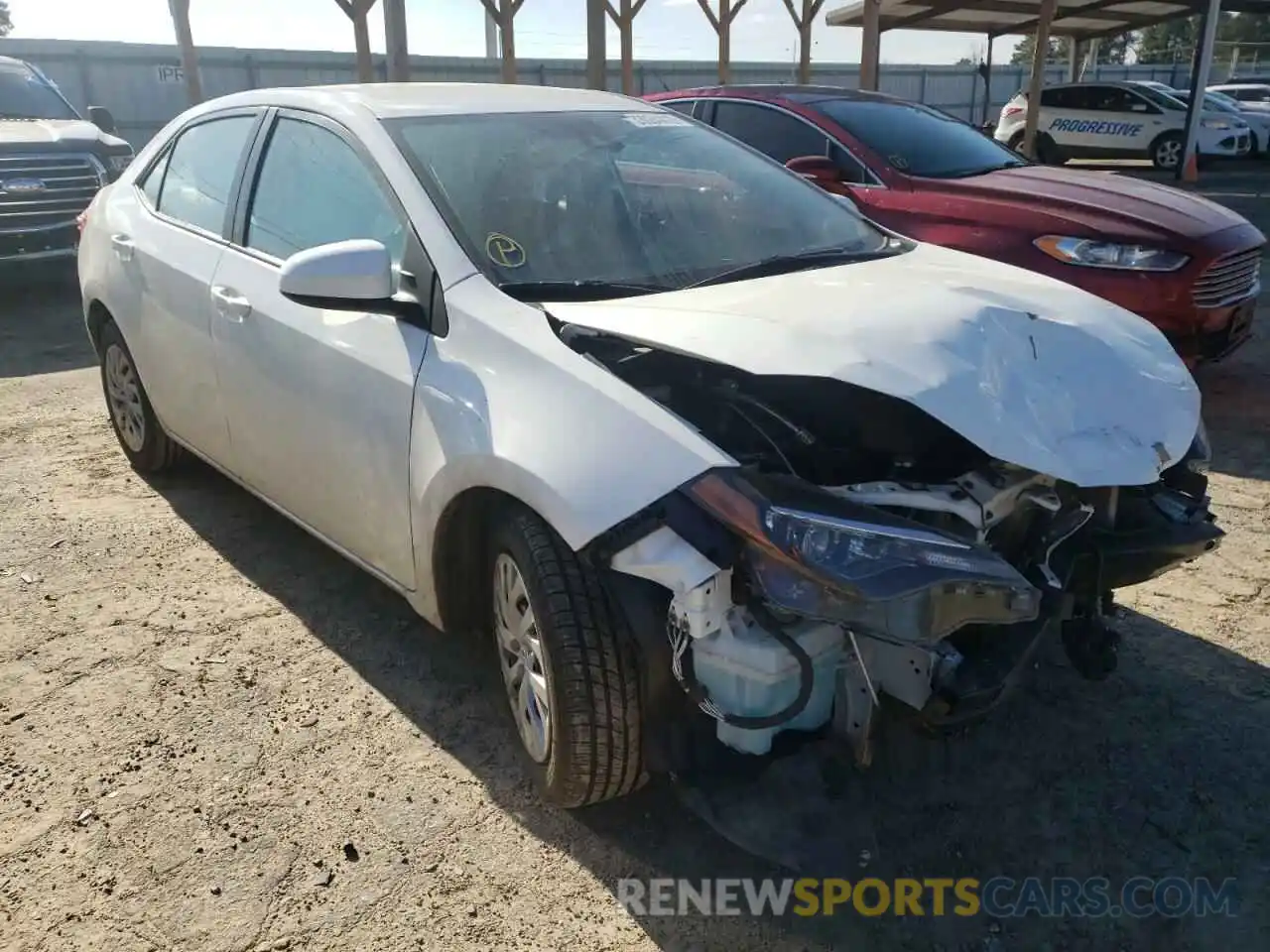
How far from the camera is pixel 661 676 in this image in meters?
2.23

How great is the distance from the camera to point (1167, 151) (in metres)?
19.5

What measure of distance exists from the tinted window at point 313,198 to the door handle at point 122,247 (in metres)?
1.02

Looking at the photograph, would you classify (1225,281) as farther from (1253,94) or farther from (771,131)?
(1253,94)

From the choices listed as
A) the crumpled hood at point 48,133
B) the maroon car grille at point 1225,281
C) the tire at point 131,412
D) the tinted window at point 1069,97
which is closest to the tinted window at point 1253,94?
the tinted window at point 1069,97

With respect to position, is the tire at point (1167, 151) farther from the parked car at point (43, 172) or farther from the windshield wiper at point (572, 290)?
the windshield wiper at point (572, 290)

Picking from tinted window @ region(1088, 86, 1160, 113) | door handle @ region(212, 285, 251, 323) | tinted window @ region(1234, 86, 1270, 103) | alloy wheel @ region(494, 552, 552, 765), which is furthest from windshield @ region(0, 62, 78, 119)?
tinted window @ region(1234, 86, 1270, 103)

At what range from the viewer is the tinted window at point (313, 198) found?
2914 mm

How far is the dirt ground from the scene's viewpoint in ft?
7.29

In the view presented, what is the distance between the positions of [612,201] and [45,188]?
7.79 m

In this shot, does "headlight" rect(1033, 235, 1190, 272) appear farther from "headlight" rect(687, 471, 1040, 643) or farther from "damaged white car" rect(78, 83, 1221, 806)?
"headlight" rect(687, 471, 1040, 643)

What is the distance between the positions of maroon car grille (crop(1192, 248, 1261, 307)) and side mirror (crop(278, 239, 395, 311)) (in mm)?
4195

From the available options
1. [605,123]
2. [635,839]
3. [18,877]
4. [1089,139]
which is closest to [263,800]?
[18,877]

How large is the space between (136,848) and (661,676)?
1351 mm

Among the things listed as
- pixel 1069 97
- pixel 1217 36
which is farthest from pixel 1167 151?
pixel 1217 36
